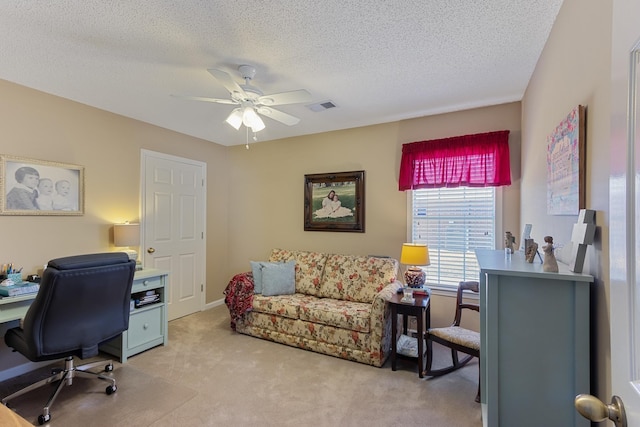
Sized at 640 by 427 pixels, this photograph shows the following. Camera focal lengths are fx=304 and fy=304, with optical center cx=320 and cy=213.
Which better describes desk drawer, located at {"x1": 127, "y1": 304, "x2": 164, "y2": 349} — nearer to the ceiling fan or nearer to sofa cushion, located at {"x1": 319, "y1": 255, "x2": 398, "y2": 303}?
sofa cushion, located at {"x1": 319, "y1": 255, "x2": 398, "y2": 303}

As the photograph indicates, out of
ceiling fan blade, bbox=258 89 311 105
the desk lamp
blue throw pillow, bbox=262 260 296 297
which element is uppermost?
ceiling fan blade, bbox=258 89 311 105

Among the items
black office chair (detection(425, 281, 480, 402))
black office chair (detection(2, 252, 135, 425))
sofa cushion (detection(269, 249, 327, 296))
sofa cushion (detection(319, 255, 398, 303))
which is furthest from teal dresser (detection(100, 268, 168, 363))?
black office chair (detection(425, 281, 480, 402))

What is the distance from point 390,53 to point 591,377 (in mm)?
2122

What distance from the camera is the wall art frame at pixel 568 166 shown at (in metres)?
1.32

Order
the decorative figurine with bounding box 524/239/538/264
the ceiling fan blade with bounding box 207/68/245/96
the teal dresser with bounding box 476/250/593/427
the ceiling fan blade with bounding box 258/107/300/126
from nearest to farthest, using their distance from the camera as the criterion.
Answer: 1. the teal dresser with bounding box 476/250/593/427
2. the decorative figurine with bounding box 524/239/538/264
3. the ceiling fan blade with bounding box 207/68/245/96
4. the ceiling fan blade with bounding box 258/107/300/126

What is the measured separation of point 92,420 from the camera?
6.72 ft

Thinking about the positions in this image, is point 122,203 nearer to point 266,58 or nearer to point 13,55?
point 13,55

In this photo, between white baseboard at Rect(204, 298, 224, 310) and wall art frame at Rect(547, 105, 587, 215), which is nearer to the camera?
wall art frame at Rect(547, 105, 587, 215)

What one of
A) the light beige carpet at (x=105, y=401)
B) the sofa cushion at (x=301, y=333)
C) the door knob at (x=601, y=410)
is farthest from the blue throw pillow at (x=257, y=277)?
the door knob at (x=601, y=410)

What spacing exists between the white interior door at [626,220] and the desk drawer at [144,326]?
3.47 m

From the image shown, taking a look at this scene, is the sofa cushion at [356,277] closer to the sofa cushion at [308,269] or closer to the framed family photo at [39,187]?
the sofa cushion at [308,269]

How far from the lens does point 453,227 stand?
3357 mm

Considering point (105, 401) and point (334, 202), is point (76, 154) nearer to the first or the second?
point (105, 401)

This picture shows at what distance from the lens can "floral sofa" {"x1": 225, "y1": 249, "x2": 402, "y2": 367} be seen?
114 inches
